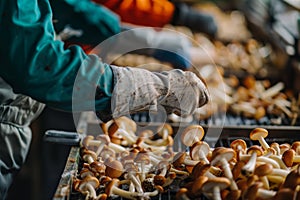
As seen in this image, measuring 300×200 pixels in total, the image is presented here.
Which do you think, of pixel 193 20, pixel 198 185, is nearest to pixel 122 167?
pixel 198 185

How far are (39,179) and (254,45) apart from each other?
89.6 inches

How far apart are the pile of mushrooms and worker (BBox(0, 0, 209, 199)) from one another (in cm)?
20

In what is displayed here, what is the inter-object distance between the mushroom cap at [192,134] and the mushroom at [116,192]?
34cm

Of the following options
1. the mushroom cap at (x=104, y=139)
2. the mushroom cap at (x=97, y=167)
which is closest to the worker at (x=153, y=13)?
the mushroom cap at (x=104, y=139)

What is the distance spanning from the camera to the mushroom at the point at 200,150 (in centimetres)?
198

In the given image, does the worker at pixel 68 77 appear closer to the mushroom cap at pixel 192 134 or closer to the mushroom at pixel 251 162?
the mushroom cap at pixel 192 134

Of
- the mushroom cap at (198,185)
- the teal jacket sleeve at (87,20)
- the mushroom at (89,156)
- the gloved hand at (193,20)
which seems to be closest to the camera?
the mushroom cap at (198,185)

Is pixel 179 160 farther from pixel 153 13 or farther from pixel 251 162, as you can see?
pixel 153 13

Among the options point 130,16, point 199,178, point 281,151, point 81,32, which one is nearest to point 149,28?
point 130,16

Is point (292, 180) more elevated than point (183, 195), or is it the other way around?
point (292, 180)

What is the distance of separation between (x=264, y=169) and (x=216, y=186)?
0.18 m

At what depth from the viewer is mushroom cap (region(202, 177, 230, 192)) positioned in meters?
1.67

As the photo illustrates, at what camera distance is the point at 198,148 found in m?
1.98

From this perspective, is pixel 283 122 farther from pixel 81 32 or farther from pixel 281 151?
pixel 81 32
